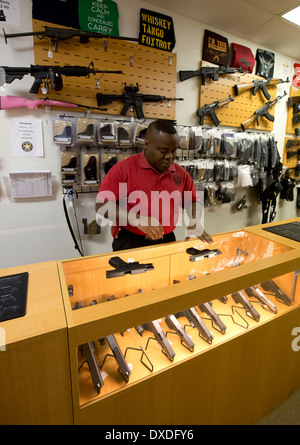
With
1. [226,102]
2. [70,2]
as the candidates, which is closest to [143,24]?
[70,2]

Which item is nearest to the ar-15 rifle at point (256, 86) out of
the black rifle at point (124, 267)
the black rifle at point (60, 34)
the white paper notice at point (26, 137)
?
the black rifle at point (60, 34)

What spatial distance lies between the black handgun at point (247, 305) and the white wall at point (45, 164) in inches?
73.6

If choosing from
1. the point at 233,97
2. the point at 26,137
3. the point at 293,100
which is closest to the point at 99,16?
the point at 26,137

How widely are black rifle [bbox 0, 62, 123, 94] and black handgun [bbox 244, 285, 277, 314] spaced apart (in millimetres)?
2332

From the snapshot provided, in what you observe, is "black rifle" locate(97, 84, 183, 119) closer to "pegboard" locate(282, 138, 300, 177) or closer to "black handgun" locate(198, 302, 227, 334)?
"black handgun" locate(198, 302, 227, 334)

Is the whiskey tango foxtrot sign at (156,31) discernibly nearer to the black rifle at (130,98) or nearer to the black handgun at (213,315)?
the black rifle at (130,98)

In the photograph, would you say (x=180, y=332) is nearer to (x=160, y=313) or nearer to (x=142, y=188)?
(x=160, y=313)

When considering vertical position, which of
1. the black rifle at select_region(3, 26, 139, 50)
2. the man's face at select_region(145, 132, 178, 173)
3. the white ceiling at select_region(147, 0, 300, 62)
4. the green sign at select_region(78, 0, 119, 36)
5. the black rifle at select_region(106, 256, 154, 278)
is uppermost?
the white ceiling at select_region(147, 0, 300, 62)

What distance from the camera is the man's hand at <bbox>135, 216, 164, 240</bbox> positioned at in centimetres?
143

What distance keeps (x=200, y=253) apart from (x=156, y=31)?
2686 mm

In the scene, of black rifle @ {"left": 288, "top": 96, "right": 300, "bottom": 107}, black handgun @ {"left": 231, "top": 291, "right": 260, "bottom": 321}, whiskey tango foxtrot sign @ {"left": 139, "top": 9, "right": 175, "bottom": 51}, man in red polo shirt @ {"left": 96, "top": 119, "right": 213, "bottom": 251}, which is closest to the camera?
black handgun @ {"left": 231, "top": 291, "right": 260, "bottom": 321}

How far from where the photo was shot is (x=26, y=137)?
2438 mm

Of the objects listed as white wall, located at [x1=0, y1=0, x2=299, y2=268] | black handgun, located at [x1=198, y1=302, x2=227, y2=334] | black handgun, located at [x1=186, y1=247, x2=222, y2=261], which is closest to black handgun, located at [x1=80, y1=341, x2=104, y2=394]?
black handgun, located at [x1=198, y1=302, x2=227, y2=334]

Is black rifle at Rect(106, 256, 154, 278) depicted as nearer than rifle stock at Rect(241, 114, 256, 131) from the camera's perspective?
Yes
